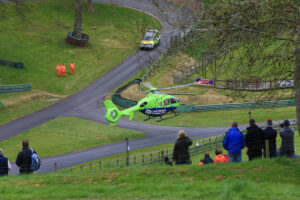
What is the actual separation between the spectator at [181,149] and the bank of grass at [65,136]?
63.1ft

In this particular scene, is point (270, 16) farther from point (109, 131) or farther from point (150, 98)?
point (109, 131)

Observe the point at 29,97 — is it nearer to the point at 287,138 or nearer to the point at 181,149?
the point at 181,149

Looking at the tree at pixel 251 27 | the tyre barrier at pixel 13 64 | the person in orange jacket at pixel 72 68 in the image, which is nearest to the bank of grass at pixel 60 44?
the tyre barrier at pixel 13 64

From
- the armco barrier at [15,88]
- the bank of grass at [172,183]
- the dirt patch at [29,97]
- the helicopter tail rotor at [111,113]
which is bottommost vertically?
the bank of grass at [172,183]

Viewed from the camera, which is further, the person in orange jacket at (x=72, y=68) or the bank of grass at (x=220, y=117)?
the person in orange jacket at (x=72, y=68)

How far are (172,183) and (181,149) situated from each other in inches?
119

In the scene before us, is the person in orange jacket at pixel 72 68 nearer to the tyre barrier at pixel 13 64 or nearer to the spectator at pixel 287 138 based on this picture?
the tyre barrier at pixel 13 64

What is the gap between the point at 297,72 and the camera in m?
14.4

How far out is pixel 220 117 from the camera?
43344mm

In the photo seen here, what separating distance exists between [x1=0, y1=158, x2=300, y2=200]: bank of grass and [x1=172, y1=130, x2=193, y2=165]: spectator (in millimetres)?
1154

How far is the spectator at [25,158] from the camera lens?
15.8 metres

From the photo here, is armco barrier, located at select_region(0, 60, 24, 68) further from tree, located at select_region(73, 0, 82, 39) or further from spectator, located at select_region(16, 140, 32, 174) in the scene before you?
spectator, located at select_region(16, 140, 32, 174)

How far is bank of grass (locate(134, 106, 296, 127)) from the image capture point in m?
41.5

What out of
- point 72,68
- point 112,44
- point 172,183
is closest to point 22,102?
point 72,68
